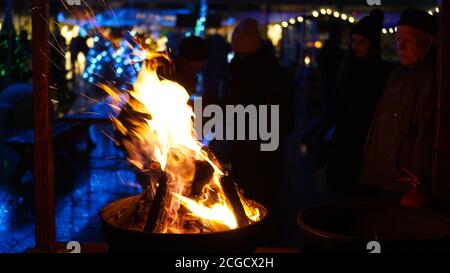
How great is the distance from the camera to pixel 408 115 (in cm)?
352

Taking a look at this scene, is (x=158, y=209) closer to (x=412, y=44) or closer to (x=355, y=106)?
(x=412, y=44)

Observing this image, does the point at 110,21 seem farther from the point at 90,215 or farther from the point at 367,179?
the point at 367,179

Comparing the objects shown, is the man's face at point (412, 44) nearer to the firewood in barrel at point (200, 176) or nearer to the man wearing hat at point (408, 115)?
the man wearing hat at point (408, 115)

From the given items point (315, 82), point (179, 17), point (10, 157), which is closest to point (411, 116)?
point (10, 157)

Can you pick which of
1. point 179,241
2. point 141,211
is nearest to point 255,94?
point 141,211

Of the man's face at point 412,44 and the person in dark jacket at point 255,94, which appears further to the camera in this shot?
the person in dark jacket at point 255,94

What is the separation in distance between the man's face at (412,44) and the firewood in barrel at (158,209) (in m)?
1.56

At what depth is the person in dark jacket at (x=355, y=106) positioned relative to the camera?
15.5 ft

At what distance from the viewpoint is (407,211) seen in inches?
116

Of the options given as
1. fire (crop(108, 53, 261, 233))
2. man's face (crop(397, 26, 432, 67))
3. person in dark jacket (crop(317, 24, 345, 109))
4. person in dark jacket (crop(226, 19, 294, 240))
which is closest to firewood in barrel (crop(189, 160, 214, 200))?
fire (crop(108, 53, 261, 233))

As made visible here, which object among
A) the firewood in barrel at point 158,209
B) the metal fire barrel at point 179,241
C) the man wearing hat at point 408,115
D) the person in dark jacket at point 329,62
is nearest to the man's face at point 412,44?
the man wearing hat at point 408,115

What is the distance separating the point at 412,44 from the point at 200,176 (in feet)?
4.70

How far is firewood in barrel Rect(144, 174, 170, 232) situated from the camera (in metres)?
2.91

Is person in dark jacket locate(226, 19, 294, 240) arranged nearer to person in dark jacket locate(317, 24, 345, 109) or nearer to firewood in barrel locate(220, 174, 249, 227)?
firewood in barrel locate(220, 174, 249, 227)
